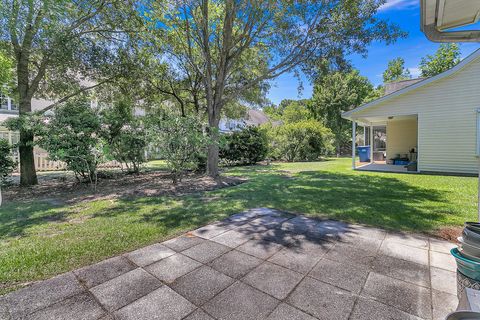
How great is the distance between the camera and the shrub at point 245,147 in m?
14.1

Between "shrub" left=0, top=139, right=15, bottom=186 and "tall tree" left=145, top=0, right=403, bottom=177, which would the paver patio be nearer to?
"tall tree" left=145, top=0, right=403, bottom=177

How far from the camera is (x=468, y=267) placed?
1.61 metres

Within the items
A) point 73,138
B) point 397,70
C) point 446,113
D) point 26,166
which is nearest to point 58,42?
point 73,138

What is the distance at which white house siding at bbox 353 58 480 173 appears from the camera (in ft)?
28.8

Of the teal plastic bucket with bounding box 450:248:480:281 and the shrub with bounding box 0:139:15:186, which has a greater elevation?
the shrub with bounding box 0:139:15:186

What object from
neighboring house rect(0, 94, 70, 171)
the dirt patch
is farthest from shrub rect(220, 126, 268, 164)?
neighboring house rect(0, 94, 70, 171)

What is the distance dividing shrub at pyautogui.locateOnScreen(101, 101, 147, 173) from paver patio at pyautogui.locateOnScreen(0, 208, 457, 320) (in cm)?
589

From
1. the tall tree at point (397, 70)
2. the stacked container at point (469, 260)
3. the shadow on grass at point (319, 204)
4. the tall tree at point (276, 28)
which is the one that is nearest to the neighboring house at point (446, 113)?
the tall tree at point (276, 28)

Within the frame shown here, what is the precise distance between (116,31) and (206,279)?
9653 millimetres

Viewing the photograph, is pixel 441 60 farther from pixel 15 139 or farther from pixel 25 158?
pixel 15 139

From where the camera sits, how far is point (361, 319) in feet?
5.70

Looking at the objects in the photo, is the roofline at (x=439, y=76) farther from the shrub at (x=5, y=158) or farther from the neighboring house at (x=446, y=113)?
the shrub at (x=5, y=158)

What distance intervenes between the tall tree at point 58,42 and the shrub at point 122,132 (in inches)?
72.7

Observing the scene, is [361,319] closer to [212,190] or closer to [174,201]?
[174,201]
